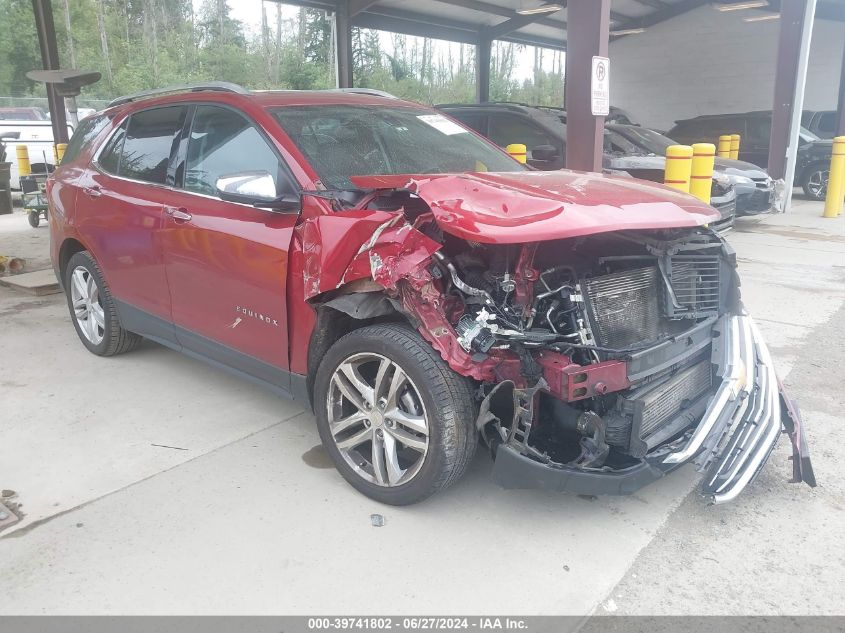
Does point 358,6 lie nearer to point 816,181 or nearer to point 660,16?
point 816,181

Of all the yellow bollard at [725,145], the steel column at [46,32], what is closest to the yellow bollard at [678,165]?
the yellow bollard at [725,145]

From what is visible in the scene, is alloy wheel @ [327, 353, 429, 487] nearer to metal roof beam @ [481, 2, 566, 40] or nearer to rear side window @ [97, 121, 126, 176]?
rear side window @ [97, 121, 126, 176]

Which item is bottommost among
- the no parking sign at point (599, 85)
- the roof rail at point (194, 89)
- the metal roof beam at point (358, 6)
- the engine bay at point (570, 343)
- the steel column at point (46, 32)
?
the engine bay at point (570, 343)

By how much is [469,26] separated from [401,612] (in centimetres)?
1903

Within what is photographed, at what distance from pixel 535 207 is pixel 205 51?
16140 mm

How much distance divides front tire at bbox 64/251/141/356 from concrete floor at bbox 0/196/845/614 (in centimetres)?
68

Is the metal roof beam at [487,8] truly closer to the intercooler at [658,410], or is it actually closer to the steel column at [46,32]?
the steel column at [46,32]

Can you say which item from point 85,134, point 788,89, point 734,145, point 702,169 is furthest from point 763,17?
point 85,134

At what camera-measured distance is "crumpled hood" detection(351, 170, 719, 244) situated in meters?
2.45

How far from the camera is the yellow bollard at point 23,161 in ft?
48.1

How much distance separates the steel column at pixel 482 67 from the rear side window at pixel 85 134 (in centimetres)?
1647

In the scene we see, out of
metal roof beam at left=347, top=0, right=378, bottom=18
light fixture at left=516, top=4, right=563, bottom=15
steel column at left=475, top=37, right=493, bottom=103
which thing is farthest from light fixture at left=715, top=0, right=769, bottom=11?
metal roof beam at left=347, top=0, right=378, bottom=18

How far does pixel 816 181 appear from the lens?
47.3 feet

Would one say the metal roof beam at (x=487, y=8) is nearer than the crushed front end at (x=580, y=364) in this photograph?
No
